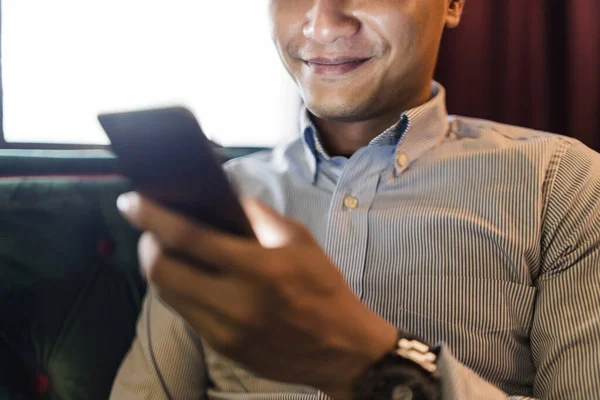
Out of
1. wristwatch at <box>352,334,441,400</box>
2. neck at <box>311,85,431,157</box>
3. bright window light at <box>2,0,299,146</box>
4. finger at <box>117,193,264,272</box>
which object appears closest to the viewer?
finger at <box>117,193,264,272</box>

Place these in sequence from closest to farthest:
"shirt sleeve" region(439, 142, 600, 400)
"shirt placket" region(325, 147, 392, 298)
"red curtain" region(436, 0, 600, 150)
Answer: "shirt sleeve" region(439, 142, 600, 400)
"shirt placket" region(325, 147, 392, 298)
"red curtain" region(436, 0, 600, 150)

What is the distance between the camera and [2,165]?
87 centimetres

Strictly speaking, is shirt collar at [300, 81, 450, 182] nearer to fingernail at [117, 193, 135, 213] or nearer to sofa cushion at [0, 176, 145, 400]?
sofa cushion at [0, 176, 145, 400]

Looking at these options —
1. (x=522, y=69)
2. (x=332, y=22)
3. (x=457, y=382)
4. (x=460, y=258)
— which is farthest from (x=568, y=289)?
(x=522, y=69)

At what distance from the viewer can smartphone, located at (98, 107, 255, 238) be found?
38cm

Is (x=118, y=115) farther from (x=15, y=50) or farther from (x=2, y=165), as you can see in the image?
(x=15, y=50)

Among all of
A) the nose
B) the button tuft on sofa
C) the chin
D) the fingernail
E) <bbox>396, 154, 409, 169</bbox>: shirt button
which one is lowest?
the button tuft on sofa

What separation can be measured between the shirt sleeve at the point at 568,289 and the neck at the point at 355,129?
0.89 ft

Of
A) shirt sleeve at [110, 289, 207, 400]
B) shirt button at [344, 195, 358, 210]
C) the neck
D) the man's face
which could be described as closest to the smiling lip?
the man's face

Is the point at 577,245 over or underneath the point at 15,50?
underneath

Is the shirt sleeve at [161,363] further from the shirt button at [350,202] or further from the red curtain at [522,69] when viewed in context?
the red curtain at [522,69]

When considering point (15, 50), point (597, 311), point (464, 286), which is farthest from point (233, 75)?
point (597, 311)

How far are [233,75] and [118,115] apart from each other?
1.31 m

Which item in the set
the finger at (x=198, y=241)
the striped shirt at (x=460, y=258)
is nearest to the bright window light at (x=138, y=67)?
the striped shirt at (x=460, y=258)
